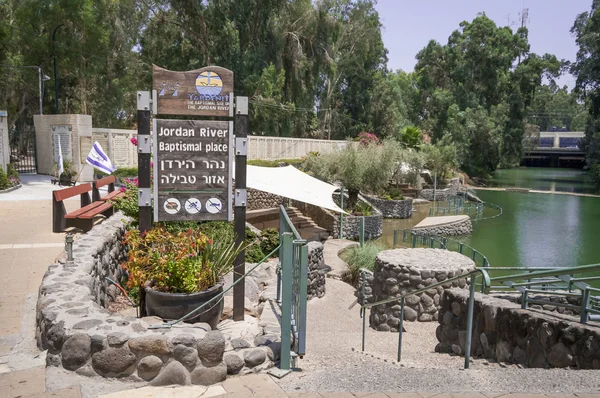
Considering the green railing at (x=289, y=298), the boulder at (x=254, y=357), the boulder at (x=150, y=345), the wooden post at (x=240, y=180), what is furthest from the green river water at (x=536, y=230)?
the boulder at (x=150, y=345)

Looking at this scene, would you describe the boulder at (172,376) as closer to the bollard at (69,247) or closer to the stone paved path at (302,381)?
the stone paved path at (302,381)

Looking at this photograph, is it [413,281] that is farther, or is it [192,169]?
[413,281]

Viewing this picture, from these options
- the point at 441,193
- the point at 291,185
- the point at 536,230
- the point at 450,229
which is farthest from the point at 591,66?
the point at 291,185

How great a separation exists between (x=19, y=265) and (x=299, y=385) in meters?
5.52

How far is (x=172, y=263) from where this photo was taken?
4848 millimetres

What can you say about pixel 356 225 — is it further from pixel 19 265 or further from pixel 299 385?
pixel 299 385

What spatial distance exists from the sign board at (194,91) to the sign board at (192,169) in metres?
0.15

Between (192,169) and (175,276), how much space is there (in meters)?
1.17

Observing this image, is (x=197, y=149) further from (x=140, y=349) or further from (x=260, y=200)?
(x=260, y=200)

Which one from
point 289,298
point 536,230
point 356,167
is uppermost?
point 356,167

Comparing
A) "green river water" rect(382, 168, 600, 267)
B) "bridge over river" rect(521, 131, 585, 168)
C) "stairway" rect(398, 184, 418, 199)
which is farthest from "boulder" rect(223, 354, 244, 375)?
"bridge over river" rect(521, 131, 585, 168)

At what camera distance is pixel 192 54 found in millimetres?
31000

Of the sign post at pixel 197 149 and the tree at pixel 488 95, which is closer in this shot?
the sign post at pixel 197 149

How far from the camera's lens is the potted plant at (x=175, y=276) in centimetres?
483
